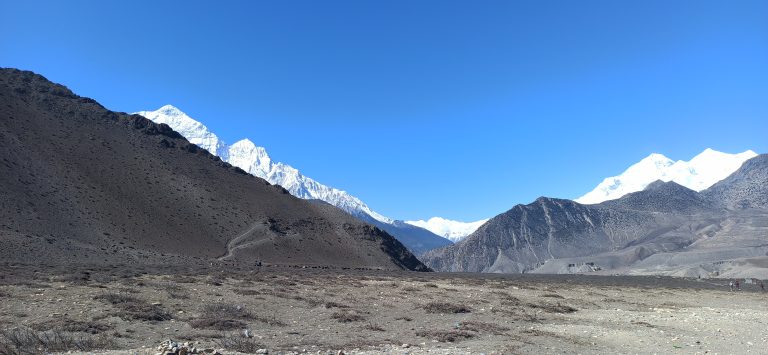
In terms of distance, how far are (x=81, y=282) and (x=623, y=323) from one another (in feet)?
104

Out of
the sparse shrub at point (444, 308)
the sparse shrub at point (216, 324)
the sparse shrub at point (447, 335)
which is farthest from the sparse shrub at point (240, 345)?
the sparse shrub at point (444, 308)

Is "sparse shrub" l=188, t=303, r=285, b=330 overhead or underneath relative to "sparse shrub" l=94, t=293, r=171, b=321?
overhead

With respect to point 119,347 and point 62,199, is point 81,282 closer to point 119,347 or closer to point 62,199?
point 119,347

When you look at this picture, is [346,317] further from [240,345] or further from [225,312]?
[240,345]

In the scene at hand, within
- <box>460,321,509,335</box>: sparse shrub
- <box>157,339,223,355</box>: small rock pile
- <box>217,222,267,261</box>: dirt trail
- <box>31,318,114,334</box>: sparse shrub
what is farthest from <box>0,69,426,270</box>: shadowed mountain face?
<box>157,339,223,355</box>: small rock pile

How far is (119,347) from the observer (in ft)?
47.3

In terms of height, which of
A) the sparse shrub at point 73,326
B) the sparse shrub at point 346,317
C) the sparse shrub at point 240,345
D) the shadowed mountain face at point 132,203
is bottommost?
the sparse shrub at point 73,326

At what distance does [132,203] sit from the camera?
10150cm

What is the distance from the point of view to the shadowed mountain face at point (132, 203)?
80062 millimetres

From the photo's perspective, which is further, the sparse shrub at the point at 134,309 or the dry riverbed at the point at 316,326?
the sparse shrub at the point at 134,309

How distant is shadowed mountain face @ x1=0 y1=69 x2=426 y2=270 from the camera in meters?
80.1

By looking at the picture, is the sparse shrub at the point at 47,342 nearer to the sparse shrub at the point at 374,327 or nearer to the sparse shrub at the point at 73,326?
the sparse shrub at the point at 73,326

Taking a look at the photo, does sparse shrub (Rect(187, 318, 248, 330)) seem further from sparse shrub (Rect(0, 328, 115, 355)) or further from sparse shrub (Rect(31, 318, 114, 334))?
sparse shrub (Rect(0, 328, 115, 355))

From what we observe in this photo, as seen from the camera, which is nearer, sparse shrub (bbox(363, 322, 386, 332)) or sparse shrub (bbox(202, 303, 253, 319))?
sparse shrub (bbox(363, 322, 386, 332))
